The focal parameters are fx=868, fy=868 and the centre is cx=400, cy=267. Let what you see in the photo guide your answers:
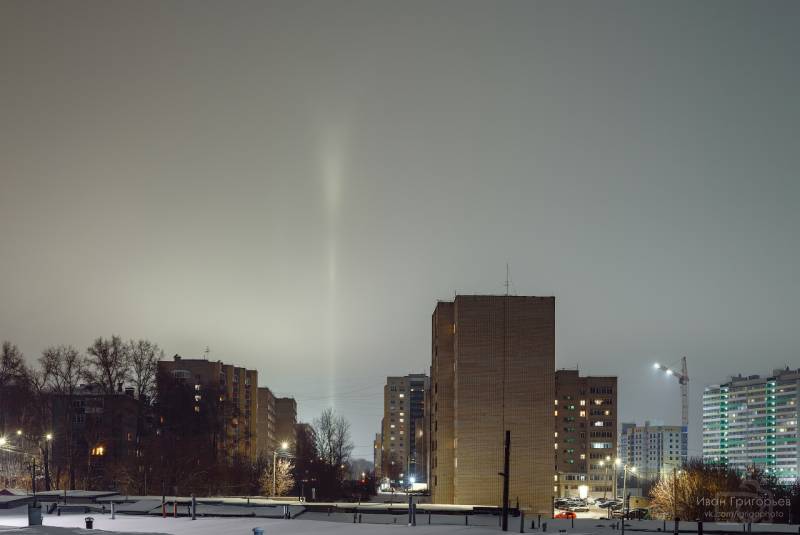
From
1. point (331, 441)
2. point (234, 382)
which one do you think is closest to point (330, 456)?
point (331, 441)

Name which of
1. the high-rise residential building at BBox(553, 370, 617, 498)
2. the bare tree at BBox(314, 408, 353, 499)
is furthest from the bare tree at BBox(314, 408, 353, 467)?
the high-rise residential building at BBox(553, 370, 617, 498)

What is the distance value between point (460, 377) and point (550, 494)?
513 inches

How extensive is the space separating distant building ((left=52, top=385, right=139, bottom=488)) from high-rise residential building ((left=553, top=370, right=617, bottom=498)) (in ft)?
358

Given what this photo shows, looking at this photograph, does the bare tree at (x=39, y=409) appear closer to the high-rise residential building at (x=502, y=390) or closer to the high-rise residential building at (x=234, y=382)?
the high-rise residential building at (x=502, y=390)

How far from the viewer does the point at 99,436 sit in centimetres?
7525

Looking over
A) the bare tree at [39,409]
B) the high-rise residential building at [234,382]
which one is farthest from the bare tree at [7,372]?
the high-rise residential building at [234,382]

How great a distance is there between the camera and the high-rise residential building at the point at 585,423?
572ft

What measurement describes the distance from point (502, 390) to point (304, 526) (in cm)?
3784

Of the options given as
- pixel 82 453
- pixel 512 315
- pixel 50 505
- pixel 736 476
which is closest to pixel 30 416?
pixel 82 453

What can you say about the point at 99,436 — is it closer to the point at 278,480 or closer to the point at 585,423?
the point at 278,480

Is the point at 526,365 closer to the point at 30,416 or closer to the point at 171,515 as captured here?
the point at 171,515

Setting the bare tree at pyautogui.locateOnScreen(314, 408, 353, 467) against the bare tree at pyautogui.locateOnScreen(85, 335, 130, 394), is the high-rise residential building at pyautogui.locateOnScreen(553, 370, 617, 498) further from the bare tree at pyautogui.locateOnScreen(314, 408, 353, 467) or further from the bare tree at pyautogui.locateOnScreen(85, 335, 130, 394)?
the bare tree at pyautogui.locateOnScreen(85, 335, 130, 394)

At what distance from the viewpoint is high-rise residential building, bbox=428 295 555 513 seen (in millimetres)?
78312

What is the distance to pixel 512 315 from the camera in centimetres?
7981
